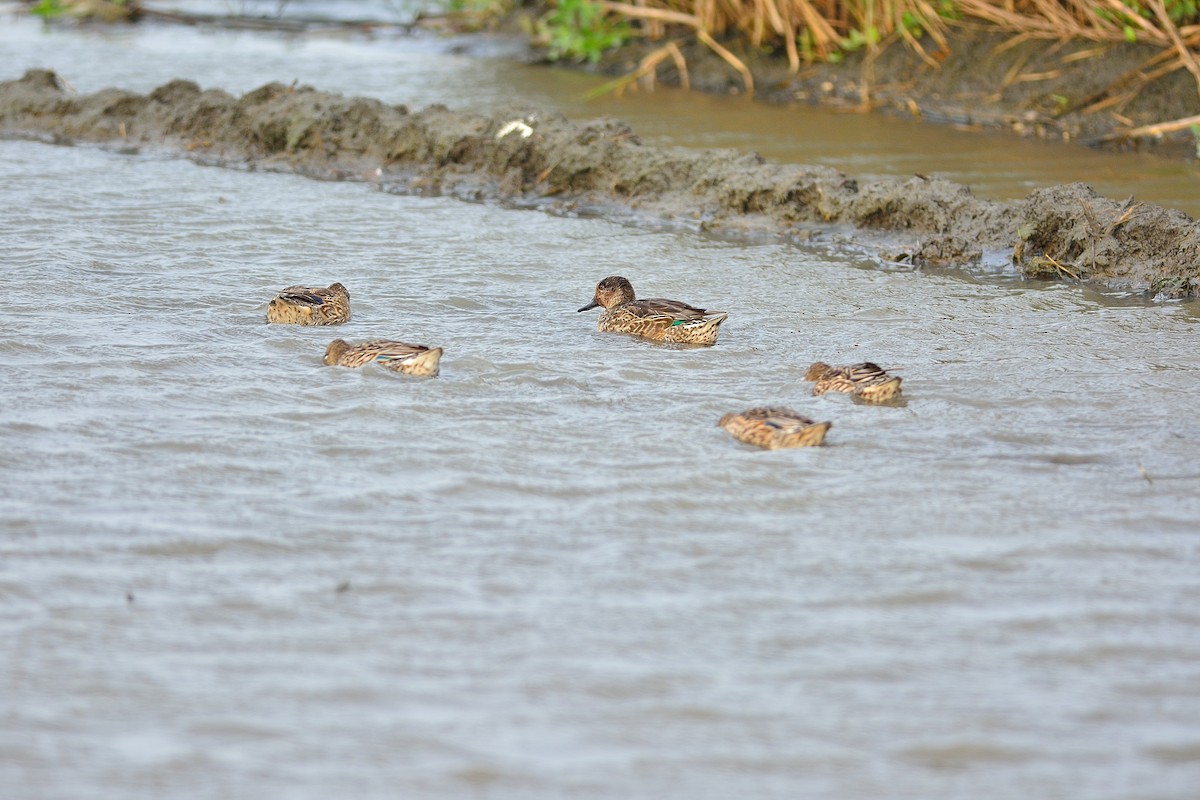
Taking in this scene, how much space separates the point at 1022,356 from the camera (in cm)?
715

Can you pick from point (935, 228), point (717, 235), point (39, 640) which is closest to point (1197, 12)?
point (935, 228)

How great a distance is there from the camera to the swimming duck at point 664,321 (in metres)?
7.30

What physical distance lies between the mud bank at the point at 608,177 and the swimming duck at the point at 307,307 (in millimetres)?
3368

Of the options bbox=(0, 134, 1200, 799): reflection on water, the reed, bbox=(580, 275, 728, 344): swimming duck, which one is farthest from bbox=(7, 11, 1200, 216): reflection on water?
bbox=(580, 275, 728, 344): swimming duck

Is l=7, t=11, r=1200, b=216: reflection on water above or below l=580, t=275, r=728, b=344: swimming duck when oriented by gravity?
above

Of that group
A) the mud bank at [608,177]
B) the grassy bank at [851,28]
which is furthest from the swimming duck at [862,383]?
the grassy bank at [851,28]

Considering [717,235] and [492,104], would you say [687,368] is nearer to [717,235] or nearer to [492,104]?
[717,235]

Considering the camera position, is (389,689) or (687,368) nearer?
(389,689)

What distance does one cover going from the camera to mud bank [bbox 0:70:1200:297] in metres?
8.88

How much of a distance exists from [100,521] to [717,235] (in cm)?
583

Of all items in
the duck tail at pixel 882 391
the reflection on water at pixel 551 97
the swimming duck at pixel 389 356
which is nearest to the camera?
the duck tail at pixel 882 391

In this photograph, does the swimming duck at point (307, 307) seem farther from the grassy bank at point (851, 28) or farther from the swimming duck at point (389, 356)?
the grassy bank at point (851, 28)

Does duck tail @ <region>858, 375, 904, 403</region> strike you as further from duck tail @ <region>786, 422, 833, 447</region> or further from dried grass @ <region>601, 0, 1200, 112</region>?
dried grass @ <region>601, 0, 1200, 112</region>

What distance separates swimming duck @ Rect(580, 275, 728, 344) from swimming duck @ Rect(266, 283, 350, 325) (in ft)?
4.76
